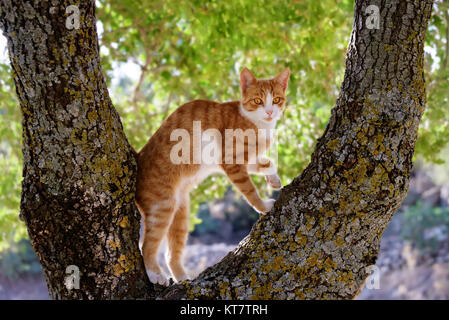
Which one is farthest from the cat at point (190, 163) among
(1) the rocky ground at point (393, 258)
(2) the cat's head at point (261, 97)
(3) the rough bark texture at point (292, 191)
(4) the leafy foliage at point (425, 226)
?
(4) the leafy foliage at point (425, 226)

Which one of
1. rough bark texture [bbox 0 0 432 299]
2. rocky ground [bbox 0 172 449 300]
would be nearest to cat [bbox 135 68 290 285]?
rough bark texture [bbox 0 0 432 299]

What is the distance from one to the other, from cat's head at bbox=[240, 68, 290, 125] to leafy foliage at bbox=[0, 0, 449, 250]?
66 cm

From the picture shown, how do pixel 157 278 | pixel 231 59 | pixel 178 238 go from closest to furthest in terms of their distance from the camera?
pixel 157 278, pixel 178 238, pixel 231 59

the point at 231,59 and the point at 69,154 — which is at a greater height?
the point at 231,59

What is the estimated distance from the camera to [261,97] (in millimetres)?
3172

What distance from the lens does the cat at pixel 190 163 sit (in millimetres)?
2627

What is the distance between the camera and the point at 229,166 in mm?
2900

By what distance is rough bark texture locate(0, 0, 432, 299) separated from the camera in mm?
1889

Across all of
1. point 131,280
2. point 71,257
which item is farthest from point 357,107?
point 71,257

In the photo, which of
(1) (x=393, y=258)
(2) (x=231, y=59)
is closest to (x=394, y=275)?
(1) (x=393, y=258)

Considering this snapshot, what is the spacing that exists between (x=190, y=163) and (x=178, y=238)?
0.61m

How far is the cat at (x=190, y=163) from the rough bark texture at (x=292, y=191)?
524 mm
